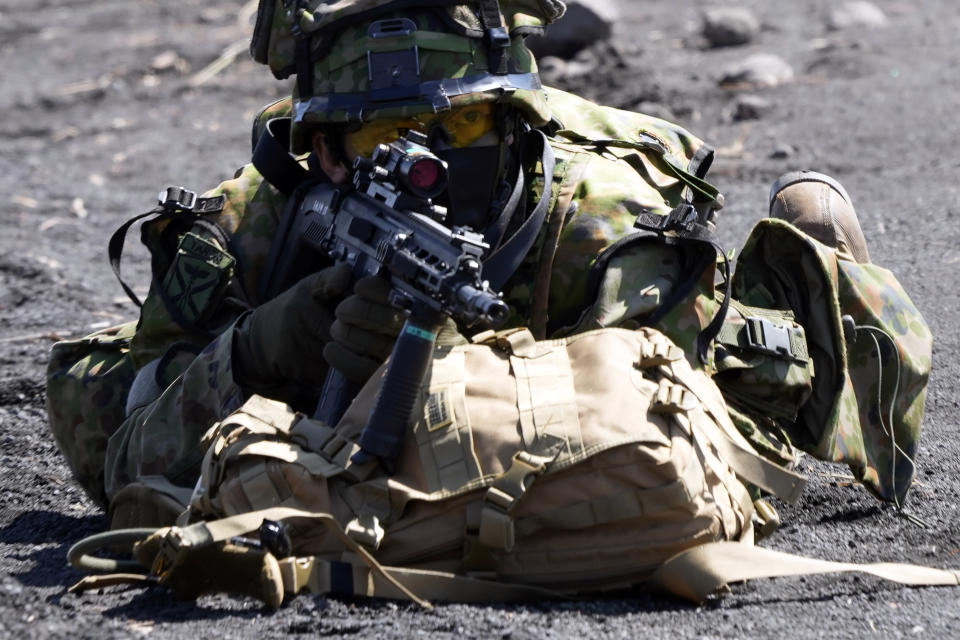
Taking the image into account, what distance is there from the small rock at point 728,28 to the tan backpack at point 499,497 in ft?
26.0

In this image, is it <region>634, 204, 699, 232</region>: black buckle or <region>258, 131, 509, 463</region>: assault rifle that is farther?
<region>634, 204, 699, 232</region>: black buckle

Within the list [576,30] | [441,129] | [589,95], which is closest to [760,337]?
[441,129]

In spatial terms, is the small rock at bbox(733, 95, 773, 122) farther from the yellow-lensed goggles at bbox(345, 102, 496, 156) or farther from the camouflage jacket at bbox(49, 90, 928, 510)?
the yellow-lensed goggles at bbox(345, 102, 496, 156)

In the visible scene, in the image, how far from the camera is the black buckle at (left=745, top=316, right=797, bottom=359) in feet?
11.9

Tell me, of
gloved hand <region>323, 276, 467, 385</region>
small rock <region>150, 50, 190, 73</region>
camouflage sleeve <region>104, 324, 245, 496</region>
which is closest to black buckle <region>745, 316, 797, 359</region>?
gloved hand <region>323, 276, 467, 385</region>

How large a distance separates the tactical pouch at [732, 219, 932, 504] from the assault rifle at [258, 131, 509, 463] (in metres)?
1.02

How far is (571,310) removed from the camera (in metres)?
3.57

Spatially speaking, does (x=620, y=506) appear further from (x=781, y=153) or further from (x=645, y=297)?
(x=781, y=153)

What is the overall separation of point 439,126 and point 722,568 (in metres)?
1.23

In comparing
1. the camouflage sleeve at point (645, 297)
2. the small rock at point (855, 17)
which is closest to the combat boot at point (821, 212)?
the camouflage sleeve at point (645, 297)

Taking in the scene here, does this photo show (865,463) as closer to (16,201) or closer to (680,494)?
(680,494)

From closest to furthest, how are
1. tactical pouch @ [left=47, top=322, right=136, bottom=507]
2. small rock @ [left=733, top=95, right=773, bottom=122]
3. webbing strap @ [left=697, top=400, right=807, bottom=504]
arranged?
webbing strap @ [left=697, top=400, right=807, bottom=504] < tactical pouch @ [left=47, top=322, right=136, bottom=507] < small rock @ [left=733, top=95, right=773, bottom=122]

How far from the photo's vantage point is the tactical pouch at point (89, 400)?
402cm

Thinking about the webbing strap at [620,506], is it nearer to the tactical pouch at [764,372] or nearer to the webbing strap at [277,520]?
the webbing strap at [277,520]
